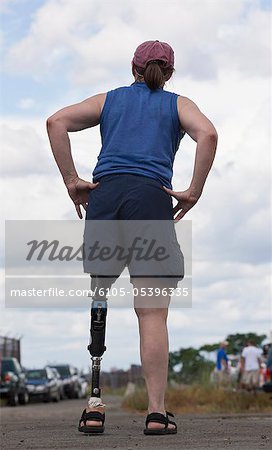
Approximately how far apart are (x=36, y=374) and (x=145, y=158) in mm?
35690

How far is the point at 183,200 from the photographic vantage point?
21.9ft

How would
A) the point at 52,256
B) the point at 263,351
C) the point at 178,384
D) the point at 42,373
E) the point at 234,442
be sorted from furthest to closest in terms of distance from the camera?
the point at 42,373, the point at 263,351, the point at 178,384, the point at 52,256, the point at 234,442

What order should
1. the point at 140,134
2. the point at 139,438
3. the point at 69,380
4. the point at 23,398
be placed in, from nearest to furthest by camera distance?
the point at 139,438
the point at 140,134
the point at 23,398
the point at 69,380

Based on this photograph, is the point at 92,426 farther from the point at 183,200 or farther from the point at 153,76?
the point at 153,76

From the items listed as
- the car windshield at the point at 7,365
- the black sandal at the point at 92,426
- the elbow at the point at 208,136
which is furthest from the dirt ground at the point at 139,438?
the car windshield at the point at 7,365

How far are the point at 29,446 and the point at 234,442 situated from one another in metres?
0.99

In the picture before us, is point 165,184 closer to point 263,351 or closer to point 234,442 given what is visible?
point 234,442

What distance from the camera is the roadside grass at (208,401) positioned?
802 inches

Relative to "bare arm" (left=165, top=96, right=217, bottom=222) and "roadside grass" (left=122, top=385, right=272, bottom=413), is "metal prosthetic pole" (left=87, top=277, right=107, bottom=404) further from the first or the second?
"roadside grass" (left=122, top=385, right=272, bottom=413)

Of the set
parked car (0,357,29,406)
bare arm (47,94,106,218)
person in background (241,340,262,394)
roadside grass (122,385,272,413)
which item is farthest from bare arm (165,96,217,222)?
parked car (0,357,29,406)

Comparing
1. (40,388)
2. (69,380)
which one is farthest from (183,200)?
(69,380)

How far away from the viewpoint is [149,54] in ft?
22.0

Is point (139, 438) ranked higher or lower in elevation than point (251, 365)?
lower

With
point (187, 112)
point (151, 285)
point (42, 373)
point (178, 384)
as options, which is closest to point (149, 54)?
point (187, 112)
